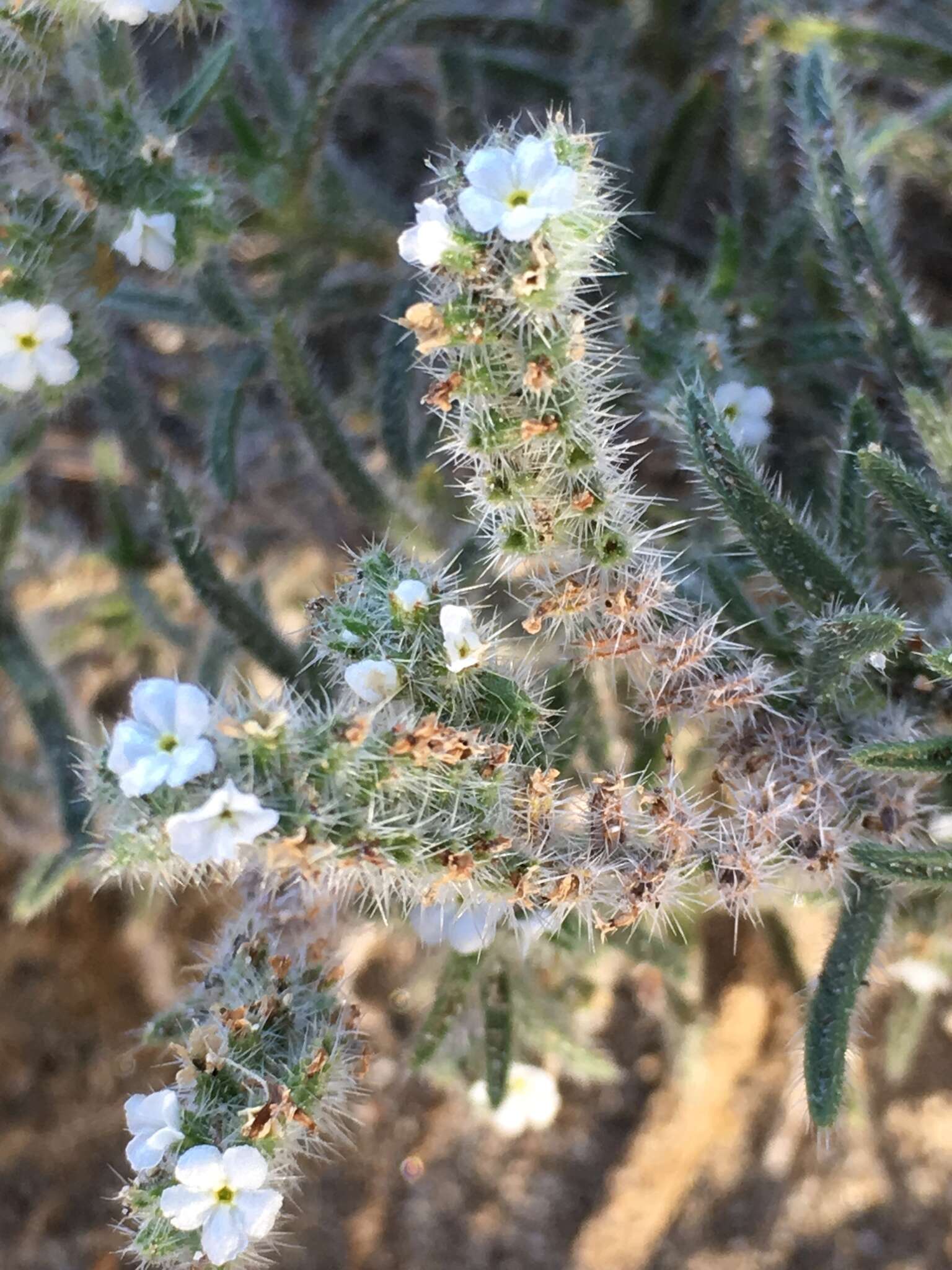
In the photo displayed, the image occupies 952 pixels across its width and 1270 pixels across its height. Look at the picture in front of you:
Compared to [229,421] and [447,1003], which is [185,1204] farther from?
[229,421]

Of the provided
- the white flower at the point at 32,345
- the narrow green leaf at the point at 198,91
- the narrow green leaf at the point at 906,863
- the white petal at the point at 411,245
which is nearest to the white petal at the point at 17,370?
the white flower at the point at 32,345

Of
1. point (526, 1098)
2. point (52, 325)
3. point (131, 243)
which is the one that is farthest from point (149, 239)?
point (526, 1098)

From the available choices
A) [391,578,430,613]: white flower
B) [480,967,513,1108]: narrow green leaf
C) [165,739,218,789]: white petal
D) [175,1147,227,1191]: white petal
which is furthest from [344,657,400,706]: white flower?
[480,967,513,1108]: narrow green leaf

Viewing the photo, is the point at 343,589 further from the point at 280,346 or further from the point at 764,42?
the point at 764,42

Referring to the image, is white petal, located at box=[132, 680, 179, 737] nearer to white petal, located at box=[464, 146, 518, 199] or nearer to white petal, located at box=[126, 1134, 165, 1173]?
white petal, located at box=[126, 1134, 165, 1173]

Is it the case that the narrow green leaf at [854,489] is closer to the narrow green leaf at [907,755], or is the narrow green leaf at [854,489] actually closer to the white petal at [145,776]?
the narrow green leaf at [907,755]

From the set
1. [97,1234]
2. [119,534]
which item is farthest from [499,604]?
[97,1234]
